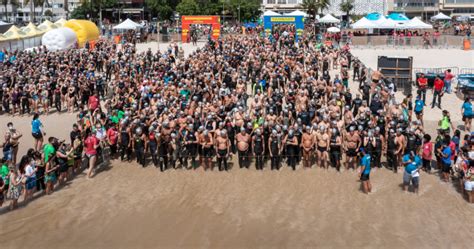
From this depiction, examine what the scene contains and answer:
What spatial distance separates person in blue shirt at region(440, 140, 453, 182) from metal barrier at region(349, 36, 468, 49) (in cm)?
2760

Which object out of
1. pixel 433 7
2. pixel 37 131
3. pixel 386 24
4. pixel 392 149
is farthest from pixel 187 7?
pixel 392 149

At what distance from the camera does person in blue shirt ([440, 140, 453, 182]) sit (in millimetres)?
12809

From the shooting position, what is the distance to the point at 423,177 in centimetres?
1339

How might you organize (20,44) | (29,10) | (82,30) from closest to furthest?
(20,44), (82,30), (29,10)

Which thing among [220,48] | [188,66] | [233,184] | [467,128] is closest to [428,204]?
[233,184]

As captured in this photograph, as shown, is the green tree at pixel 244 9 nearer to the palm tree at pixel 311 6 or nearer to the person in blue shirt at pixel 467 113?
the palm tree at pixel 311 6

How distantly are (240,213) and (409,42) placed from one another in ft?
105

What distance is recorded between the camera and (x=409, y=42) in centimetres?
3934

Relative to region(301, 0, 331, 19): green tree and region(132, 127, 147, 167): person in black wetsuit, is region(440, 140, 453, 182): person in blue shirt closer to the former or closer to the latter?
region(132, 127, 147, 167): person in black wetsuit

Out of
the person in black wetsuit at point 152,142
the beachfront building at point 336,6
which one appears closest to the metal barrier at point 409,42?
the person in black wetsuit at point 152,142

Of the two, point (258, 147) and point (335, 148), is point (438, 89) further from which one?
point (258, 147)

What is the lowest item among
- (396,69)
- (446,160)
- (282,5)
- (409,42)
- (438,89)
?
(446,160)

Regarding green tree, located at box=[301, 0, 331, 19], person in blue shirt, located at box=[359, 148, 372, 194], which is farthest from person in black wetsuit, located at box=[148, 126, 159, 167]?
green tree, located at box=[301, 0, 331, 19]

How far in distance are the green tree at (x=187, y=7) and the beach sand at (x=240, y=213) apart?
48.2 metres
